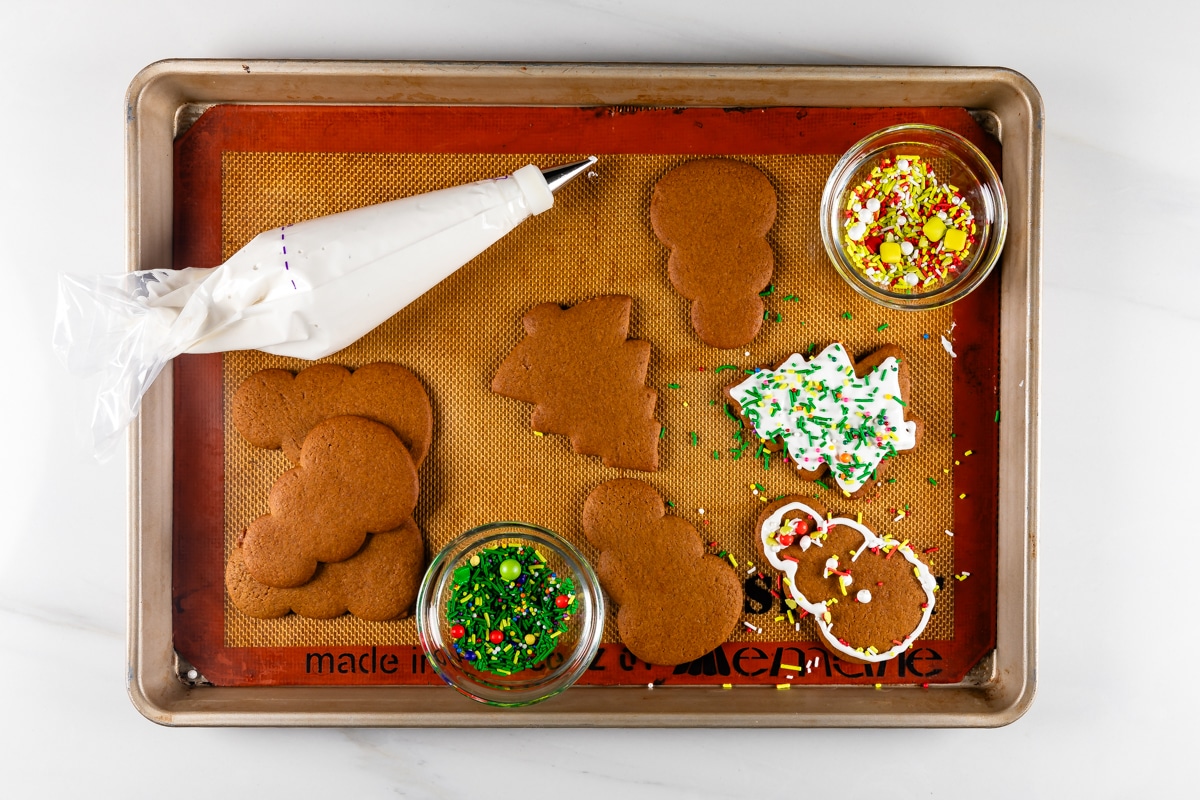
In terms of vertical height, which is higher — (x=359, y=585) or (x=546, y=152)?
(x=546, y=152)

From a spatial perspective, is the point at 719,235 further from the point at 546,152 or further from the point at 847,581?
the point at 847,581

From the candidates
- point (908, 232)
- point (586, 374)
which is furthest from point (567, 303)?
point (908, 232)

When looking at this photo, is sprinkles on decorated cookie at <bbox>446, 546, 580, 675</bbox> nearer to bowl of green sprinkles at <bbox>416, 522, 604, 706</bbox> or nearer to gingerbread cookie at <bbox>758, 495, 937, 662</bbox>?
bowl of green sprinkles at <bbox>416, 522, 604, 706</bbox>

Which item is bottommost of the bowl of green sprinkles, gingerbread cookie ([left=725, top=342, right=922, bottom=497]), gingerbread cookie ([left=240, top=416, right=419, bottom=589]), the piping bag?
the bowl of green sprinkles

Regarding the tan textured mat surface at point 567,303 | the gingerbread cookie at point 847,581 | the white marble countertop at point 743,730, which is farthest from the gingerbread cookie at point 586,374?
the white marble countertop at point 743,730

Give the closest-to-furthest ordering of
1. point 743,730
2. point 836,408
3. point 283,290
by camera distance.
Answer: point 283,290, point 836,408, point 743,730

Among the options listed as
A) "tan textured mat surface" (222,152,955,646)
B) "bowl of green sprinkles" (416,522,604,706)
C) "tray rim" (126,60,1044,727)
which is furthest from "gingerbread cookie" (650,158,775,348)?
"bowl of green sprinkles" (416,522,604,706)
